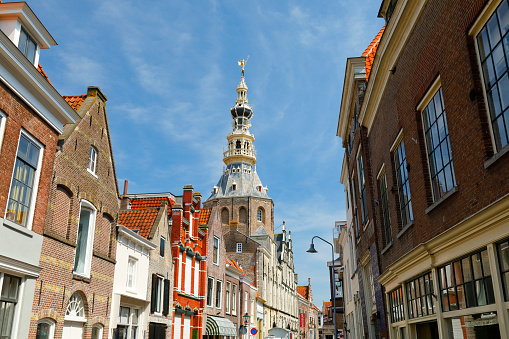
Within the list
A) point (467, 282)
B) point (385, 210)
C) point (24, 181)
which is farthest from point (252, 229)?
point (467, 282)

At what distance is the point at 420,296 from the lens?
995 cm

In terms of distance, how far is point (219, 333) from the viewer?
29.0 metres

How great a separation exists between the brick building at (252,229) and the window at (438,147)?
4223 cm

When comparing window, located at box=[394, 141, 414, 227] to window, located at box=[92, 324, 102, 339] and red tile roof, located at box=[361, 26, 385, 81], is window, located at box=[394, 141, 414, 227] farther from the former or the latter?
window, located at box=[92, 324, 102, 339]

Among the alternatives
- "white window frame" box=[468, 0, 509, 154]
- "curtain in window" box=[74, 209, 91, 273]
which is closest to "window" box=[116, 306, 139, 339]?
"curtain in window" box=[74, 209, 91, 273]

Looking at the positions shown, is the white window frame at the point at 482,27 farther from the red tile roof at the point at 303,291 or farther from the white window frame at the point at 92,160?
the red tile roof at the point at 303,291

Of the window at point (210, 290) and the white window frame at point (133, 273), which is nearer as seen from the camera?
the white window frame at point (133, 273)

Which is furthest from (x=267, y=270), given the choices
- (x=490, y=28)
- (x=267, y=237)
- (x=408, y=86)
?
(x=490, y=28)

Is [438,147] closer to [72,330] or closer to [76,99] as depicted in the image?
[72,330]

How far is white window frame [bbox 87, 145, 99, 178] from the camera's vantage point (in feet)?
52.1

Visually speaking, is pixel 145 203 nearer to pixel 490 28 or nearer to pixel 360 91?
pixel 360 91

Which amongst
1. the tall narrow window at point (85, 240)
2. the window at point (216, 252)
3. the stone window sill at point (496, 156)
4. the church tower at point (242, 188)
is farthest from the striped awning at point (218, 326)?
the church tower at point (242, 188)

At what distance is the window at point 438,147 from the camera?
26.5 feet

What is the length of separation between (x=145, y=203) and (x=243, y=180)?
157 feet
